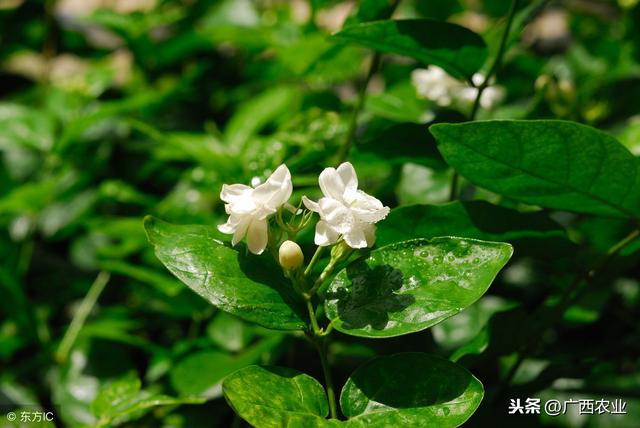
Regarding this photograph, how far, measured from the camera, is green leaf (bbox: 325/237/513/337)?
546 millimetres

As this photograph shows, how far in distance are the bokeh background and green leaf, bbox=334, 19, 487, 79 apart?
0.08 m

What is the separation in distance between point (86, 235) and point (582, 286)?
951 mm

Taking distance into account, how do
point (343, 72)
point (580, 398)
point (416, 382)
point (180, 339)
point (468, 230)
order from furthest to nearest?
point (343, 72) → point (180, 339) → point (580, 398) → point (468, 230) → point (416, 382)

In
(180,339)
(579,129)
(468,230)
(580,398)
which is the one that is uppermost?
(579,129)

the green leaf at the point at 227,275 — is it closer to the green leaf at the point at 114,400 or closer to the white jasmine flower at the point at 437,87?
the green leaf at the point at 114,400

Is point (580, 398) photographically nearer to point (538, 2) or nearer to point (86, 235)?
point (538, 2)

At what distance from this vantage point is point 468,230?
680 mm

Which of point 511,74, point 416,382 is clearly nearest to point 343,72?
point 511,74

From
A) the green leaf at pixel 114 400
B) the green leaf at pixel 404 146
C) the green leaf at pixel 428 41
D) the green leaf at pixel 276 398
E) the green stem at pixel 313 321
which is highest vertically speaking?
the green leaf at pixel 428 41

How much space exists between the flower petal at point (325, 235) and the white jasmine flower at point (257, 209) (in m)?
0.04

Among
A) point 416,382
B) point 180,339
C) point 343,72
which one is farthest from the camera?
point 343,72

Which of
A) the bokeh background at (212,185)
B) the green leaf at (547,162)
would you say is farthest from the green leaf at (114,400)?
the green leaf at (547,162)

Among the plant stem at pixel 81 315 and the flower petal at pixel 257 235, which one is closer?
the flower petal at pixel 257 235

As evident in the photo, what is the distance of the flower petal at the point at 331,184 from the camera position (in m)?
0.59
